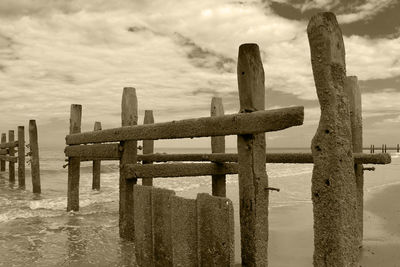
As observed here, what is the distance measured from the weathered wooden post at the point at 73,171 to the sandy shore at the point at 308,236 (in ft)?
12.6

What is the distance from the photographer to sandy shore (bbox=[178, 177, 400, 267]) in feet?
17.9

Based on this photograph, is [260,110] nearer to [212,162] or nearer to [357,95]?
[357,95]

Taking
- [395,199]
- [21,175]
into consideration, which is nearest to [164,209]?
[395,199]

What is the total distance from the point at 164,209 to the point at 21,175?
14.2m

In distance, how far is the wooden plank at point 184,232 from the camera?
3.40 m

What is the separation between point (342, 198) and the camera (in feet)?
8.90

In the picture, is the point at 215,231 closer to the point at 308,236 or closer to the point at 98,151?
the point at 98,151

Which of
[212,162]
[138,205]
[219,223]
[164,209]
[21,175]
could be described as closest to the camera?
[219,223]

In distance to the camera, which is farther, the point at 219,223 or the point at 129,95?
the point at 129,95

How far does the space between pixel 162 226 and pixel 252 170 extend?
103 cm

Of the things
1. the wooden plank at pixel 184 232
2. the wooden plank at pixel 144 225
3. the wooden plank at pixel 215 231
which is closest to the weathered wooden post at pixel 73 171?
the wooden plank at pixel 144 225

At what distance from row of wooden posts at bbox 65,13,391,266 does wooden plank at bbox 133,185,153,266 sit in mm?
11

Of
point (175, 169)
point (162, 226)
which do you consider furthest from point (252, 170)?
point (175, 169)

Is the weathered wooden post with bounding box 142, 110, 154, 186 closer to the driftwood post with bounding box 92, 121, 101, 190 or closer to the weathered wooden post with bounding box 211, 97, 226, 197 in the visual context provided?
the weathered wooden post with bounding box 211, 97, 226, 197
